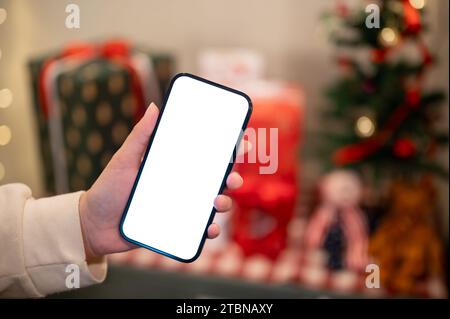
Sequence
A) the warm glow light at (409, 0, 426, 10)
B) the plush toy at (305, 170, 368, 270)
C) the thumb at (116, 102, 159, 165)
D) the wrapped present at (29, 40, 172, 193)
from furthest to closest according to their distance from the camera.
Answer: the plush toy at (305, 170, 368, 270) < the warm glow light at (409, 0, 426, 10) < the wrapped present at (29, 40, 172, 193) < the thumb at (116, 102, 159, 165)

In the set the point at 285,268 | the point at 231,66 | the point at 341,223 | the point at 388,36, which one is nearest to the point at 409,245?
the point at 341,223

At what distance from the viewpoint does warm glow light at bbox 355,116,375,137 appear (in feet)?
3.41

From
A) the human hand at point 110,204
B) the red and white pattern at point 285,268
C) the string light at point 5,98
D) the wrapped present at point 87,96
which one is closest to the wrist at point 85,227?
the human hand at point 110,204

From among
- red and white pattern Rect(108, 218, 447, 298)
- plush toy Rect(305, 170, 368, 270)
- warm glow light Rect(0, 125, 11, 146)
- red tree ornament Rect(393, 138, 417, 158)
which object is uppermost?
warm glow light Rect(0, 125, 11, 146)

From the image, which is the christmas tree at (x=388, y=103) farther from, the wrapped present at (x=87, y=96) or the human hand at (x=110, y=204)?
the human hand at (x=110, y=204)

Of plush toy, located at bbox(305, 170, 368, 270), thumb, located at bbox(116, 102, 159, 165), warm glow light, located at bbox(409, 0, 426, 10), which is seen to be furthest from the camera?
plush toy, located at bbox(305, 170, 368, 270)

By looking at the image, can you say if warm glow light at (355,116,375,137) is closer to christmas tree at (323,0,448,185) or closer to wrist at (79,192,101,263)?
christmas tree at (323,0,448,185)

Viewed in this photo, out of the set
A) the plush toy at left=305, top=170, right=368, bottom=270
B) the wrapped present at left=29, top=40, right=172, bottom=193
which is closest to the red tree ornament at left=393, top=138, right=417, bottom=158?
the plush toy at left=305, top=170, right=368, bottom=270

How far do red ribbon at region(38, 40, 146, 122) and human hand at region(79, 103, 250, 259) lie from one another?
0.33 metres

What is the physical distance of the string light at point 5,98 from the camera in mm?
475

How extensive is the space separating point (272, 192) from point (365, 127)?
237 millimetres

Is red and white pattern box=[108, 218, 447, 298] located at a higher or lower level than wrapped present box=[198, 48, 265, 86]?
lower

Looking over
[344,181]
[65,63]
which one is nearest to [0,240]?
[65,63]
